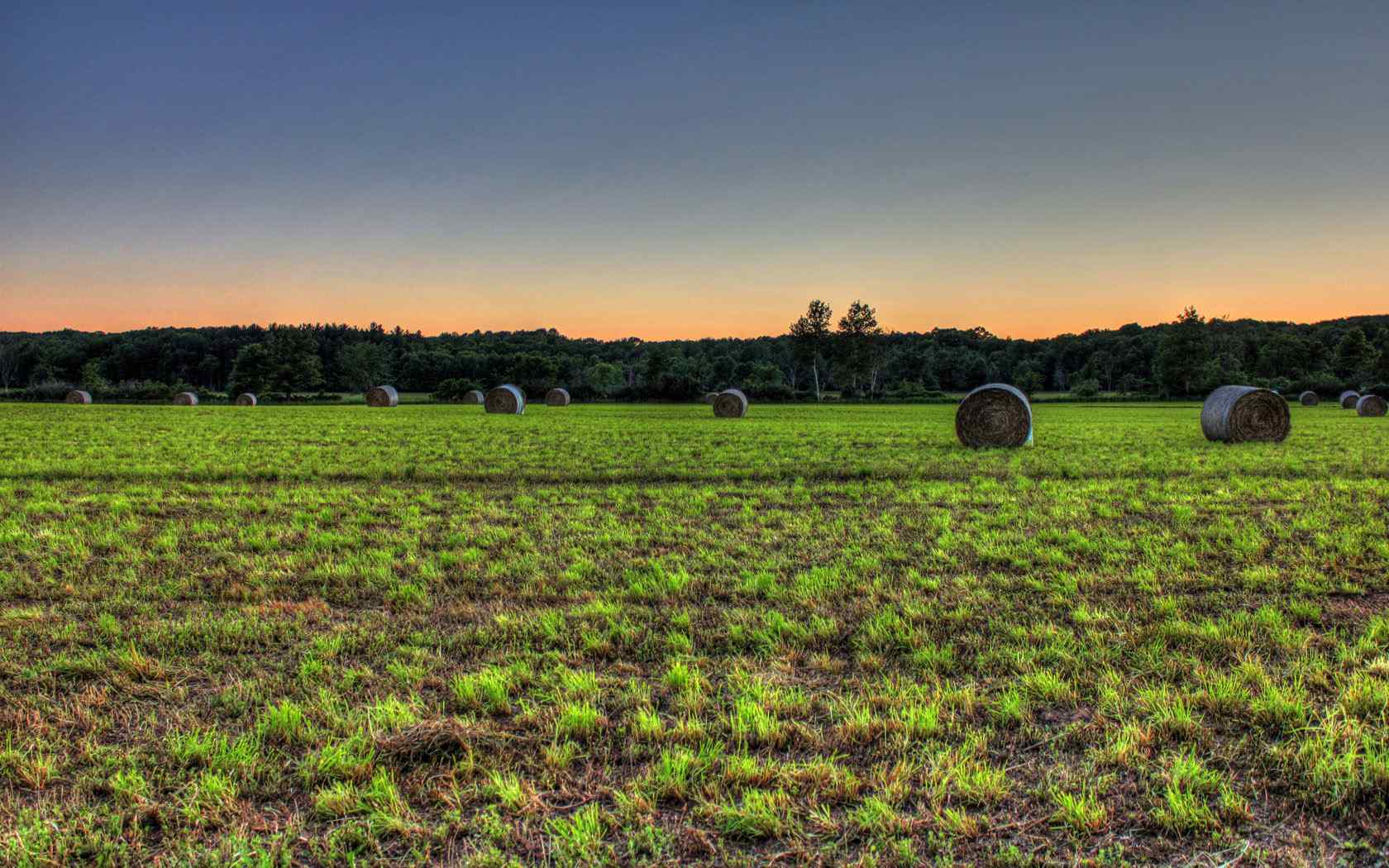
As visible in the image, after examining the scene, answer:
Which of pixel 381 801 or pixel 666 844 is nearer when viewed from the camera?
pixel 666 844

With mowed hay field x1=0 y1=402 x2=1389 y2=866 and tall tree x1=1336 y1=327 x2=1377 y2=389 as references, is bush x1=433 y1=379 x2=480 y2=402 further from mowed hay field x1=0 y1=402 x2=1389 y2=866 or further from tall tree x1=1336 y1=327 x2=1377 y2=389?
tall tree x1=1336 y1=327 x2=1377 y2=389

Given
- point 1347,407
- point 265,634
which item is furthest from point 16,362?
point 1347,407

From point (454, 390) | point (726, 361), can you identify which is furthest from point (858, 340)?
point (454, 390)

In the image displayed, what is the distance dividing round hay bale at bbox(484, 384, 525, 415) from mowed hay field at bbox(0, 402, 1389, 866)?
3557cm

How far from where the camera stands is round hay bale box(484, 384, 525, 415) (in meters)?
45.3

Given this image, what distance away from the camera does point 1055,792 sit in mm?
3086

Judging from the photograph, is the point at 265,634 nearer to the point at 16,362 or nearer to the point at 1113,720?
the point at 1113,720

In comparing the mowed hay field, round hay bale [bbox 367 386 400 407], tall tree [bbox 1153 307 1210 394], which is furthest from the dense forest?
the mowed hay field

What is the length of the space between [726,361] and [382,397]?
244 feet

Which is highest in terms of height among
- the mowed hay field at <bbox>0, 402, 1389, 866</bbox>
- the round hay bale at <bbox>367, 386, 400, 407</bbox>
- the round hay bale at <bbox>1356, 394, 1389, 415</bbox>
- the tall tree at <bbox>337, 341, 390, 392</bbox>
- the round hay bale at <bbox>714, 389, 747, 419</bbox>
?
the tall tree at <bbox>337, 341, 390, 392</bbox>

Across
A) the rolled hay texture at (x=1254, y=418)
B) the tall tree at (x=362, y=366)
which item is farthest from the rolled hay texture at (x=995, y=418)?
the tall tree at (x=362, y=366)

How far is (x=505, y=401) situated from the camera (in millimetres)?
45531

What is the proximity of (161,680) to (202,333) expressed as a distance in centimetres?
16084

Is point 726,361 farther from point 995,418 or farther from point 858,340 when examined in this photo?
point 995,418
